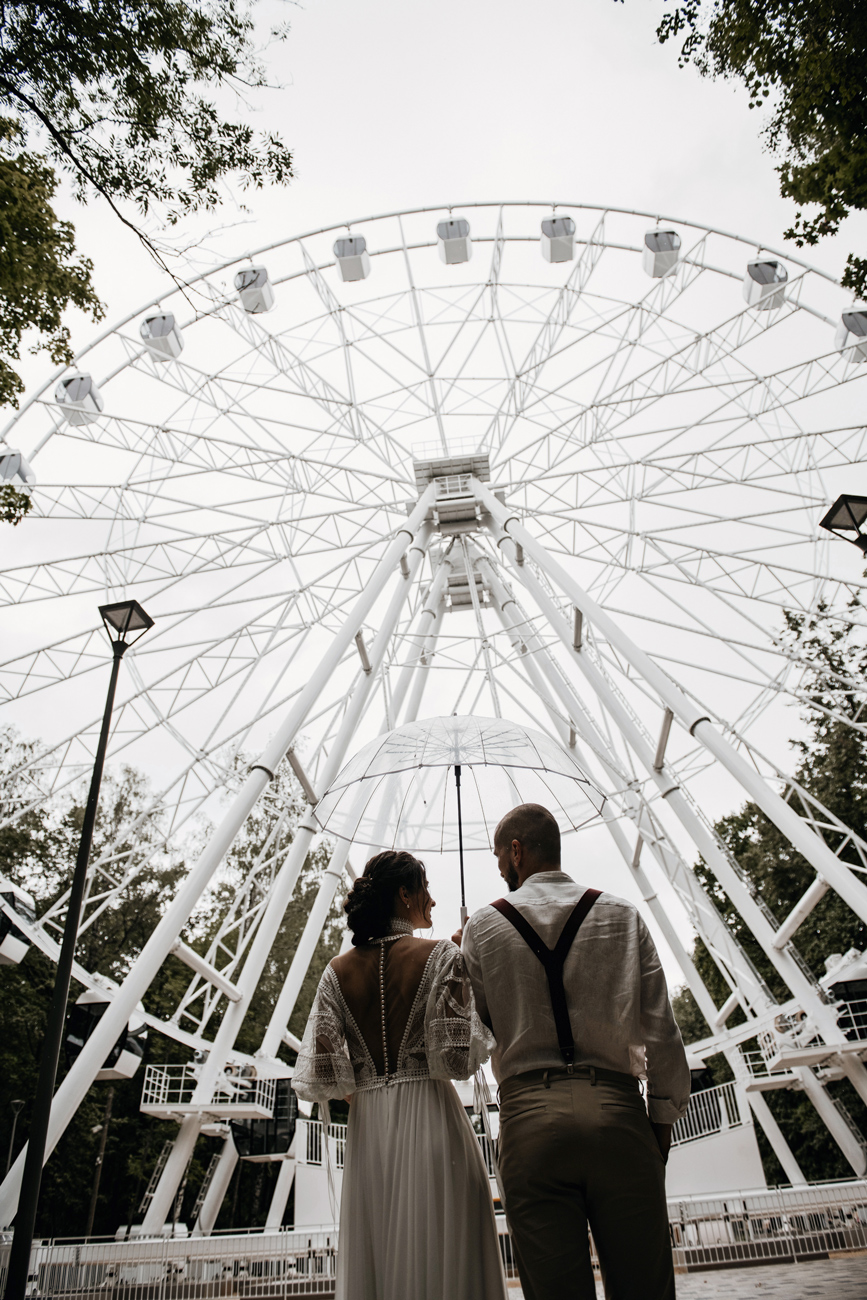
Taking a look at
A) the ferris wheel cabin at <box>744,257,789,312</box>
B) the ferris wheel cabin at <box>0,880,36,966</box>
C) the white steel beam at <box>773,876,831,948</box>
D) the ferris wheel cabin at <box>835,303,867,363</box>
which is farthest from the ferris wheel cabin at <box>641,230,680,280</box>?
the ferris wheel cabin at <box>0,880,36,966</box>

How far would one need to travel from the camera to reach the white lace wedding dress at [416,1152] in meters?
3.30

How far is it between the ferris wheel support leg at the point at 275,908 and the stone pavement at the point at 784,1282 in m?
7.03

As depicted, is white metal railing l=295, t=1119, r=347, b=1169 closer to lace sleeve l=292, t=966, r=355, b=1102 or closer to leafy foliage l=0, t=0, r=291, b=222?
lace sleeve l=292, t=966, r=355, b=1102

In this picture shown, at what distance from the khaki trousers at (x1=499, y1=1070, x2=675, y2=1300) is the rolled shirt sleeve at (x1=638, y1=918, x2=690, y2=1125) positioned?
0.18 m

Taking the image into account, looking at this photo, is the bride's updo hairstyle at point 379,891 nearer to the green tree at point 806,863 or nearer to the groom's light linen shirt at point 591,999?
the groom's light linen shirt at point 591,999

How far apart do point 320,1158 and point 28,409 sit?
1846 centimetres

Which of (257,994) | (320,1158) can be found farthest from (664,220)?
(257,994)

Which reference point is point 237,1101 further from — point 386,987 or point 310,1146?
point 386,987

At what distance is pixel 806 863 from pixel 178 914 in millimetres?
28508

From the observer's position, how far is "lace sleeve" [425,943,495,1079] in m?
3.43

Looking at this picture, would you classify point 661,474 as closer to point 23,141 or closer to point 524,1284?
point 23,141

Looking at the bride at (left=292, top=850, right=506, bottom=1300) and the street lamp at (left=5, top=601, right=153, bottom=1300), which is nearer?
the bride at (left=292, top=850, right=506, bottom=1300)

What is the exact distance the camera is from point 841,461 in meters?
18.4

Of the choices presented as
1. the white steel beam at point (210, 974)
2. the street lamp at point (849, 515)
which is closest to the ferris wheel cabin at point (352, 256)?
the street lamp at point (849, 515)
